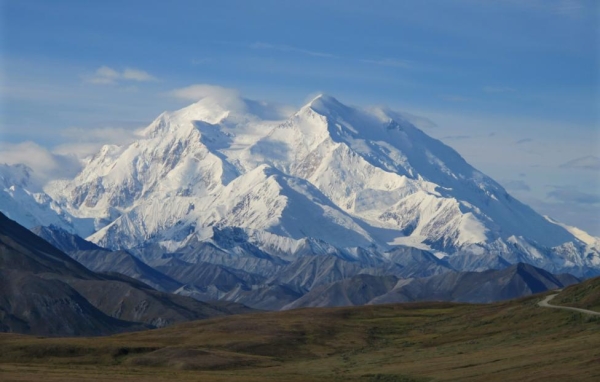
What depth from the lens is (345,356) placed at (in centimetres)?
18150

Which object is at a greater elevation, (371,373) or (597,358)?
(597,358)

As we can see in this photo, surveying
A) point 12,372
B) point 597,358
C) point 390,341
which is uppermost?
point 597,358

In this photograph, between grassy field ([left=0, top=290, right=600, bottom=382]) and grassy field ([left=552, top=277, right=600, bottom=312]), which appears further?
grassy field ([left=552, top=277, right=600, bottom=312])

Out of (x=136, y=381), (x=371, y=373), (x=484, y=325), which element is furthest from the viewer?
(x=484, y=325)

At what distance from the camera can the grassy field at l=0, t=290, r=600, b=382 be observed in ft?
443

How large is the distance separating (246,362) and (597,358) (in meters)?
59.5

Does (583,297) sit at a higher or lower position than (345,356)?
higher

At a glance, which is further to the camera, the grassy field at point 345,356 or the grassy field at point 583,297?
the grassy field at point 583,297

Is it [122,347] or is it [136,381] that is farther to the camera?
[122,347]

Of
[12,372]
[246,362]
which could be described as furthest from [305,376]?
[12,372]

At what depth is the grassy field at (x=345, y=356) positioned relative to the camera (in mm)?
135125

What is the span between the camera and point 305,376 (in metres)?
152

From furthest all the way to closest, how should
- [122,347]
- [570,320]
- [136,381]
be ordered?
[122,347], [570,320], [136,381]

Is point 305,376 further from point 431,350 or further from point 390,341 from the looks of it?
point 390,341
